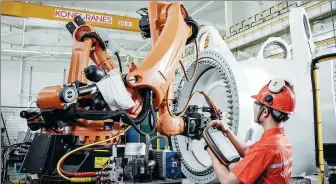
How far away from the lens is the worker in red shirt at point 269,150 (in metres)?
1.80

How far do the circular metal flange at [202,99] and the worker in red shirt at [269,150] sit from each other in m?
0.62

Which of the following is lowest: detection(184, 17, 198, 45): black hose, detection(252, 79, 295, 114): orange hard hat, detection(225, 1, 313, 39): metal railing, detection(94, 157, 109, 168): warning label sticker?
detection(94, 157, 109, 168): warning label sticker

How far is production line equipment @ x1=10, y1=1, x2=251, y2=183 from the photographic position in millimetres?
2252

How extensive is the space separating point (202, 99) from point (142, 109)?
1.36 meters

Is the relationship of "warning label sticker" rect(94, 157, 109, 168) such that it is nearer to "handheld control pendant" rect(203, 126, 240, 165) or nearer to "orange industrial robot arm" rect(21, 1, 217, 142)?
"orange industrial robot arm" rect(21, 1, 217, 142)

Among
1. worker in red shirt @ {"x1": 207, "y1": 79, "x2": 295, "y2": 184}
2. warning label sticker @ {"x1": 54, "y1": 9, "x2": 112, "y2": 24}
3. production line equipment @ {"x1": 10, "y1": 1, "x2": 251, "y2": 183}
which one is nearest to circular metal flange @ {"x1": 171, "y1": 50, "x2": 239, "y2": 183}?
production line equipment @ {"x1": 10, "y1": 1, "x2": 251, "y2": 183}

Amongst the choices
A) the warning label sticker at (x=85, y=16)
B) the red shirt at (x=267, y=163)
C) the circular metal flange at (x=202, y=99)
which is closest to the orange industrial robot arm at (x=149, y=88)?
the circular metal flange at (x=202, y=99)

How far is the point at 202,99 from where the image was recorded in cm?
356

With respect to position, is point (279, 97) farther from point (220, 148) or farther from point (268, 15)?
point (268, 15)

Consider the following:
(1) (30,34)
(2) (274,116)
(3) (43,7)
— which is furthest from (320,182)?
(1) (30,34)

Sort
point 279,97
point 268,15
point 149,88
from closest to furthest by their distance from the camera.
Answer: point 279,97 < point 149,88 < point 268,15

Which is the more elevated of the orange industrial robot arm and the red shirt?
the orange industrial robot arm

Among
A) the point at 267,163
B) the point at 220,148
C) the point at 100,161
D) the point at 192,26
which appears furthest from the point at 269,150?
the point at 100,161

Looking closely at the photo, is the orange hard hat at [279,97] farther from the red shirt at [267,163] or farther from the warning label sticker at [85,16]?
the warning label sticker at [85,16]
